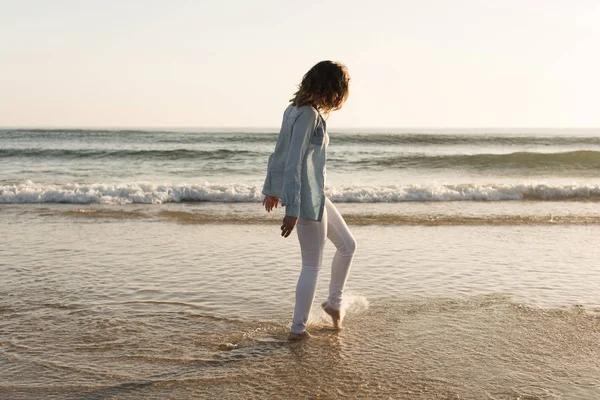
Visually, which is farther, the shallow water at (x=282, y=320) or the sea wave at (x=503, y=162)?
the sea wave at (x=503, y=162)

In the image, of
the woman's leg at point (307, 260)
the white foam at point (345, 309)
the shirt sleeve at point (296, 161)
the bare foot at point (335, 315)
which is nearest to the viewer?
the shirt sleeve at point (296, 161)

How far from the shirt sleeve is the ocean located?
92 centimetres

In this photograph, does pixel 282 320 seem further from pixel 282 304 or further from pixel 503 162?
pixel 503 162

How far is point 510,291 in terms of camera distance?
204 inches

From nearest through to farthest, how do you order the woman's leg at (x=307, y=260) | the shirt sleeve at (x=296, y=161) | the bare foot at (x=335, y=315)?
the shirt sleeve at (x=296, y=161), the woman's leg at (x=307, y=260), the bare foot at (x=335, y=315)

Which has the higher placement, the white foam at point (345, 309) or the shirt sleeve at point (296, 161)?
the shirt sleeve at point (296, 161)

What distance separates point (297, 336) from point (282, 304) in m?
0.86

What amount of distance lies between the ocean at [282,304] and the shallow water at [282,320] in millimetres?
16

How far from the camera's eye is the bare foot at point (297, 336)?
3.97m

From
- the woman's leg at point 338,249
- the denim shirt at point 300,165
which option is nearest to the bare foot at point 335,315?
the woman's leg at point 338,249

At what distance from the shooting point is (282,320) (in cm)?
443

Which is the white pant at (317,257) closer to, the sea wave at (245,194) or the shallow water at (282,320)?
the shallow water at (282,320)

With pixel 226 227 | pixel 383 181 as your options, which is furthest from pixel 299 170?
pixel 383 181

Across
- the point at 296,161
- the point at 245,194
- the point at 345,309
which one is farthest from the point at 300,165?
the point at 245,194
